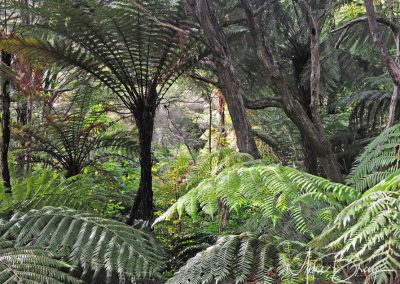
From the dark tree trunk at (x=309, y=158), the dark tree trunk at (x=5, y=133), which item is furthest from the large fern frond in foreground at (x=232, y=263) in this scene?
the dark tree trunk at (x=309, y=158)

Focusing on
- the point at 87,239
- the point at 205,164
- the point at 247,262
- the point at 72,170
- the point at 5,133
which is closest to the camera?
the point at 247,262

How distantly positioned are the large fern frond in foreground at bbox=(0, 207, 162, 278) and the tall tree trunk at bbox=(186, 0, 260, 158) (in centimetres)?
102

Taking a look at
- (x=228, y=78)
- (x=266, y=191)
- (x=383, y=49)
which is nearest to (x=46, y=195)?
(x=228, y=78)

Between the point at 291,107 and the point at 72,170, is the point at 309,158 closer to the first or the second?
the point at 291,107

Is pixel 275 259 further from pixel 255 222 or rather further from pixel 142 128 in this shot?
pixel 142 128

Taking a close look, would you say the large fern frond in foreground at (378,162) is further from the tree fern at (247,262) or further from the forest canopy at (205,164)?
the tree fern at (247,262)

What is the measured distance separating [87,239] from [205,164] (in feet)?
2.50

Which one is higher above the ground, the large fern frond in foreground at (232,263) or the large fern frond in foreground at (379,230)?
the large fern frond in foreground at (379,230)

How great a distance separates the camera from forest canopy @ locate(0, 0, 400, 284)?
1.24 m

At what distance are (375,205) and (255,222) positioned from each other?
0.74 meters

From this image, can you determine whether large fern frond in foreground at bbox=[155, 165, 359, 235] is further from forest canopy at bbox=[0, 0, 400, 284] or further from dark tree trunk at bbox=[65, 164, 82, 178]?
dark tree trunk at bbox=[65, 164, 82, 178]

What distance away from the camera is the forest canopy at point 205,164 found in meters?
1.24

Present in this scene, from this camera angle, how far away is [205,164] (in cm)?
210

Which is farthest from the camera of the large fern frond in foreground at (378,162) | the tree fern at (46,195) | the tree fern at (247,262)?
the tree fern at (46,195)
